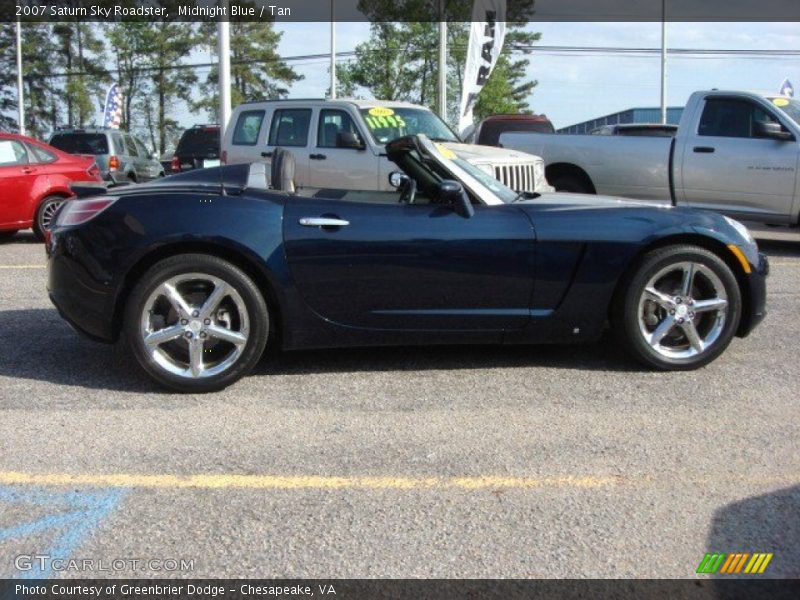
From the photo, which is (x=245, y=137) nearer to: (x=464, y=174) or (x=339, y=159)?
(x=339, y=159)

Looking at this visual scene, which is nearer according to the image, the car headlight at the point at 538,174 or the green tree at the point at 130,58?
the car headlight at the point at 538,174

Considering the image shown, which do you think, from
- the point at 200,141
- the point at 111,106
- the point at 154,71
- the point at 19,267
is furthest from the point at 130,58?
the point at 19,267

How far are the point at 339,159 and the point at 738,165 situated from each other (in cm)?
497

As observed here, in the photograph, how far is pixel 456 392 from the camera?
467cm

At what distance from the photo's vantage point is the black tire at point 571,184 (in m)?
11.5

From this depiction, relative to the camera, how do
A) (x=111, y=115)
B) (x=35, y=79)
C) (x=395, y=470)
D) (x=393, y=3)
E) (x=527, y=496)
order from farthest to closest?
(x=35, y=79) < (x=393, y=3) < (x=111, y=115) < (x=395, y=470) < (x=527, y=496)

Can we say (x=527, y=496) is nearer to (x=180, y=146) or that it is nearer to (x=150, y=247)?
(x=150, y=247)

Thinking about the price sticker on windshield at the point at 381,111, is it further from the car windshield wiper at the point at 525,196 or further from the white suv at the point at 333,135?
the car windshield wiper at the point at 525,196

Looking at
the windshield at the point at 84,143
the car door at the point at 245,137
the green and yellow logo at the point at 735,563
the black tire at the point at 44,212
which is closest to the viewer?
the green and yellow logo at the point at 735,563

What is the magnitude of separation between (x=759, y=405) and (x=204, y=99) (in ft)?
138

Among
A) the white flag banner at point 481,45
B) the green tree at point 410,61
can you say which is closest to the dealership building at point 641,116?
the green tree at point 410,61

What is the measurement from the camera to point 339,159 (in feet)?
37.1

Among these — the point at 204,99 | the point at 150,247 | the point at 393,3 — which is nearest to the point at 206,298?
the point at 150,247

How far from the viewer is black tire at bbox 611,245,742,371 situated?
16.0 feet
